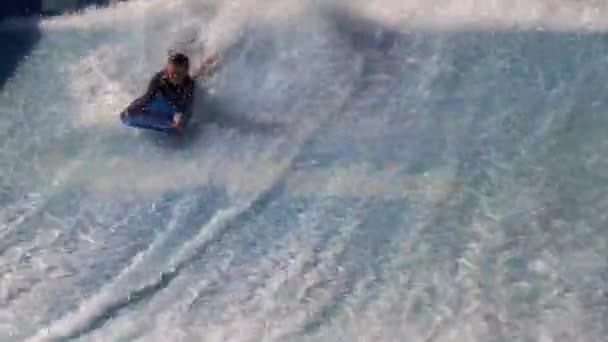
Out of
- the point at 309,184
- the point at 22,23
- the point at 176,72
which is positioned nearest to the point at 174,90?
the point at 176,72

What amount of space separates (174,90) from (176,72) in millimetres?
29

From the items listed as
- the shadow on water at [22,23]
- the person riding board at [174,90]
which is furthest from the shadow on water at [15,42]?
the person riding board at [174,90]

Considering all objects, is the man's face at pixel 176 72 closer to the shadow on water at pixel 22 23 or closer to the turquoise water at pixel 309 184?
the turquoise water at pixel 309 184

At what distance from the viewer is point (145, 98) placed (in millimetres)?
1195

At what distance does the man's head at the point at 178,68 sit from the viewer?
120 cm

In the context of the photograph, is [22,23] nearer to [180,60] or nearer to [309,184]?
[180,60]

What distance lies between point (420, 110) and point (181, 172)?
0.40 meters

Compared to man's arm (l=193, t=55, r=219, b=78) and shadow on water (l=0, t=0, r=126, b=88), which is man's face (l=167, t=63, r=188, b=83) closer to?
man's arm (l=193, t=55, r=219, b=78)

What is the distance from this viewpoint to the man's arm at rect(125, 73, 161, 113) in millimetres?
1189

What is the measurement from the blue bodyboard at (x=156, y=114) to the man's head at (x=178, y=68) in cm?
5

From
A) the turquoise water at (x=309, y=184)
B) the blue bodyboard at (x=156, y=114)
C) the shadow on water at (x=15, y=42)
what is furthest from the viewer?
the shadow on water at (x=15, y=42)

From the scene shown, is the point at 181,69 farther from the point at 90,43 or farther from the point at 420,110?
the point at 420,110

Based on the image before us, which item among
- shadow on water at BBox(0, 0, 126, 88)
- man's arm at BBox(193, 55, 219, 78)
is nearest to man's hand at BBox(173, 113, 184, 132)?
man's arm at BBox(193, 55, 219, 78)

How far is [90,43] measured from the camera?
4.38 ft
